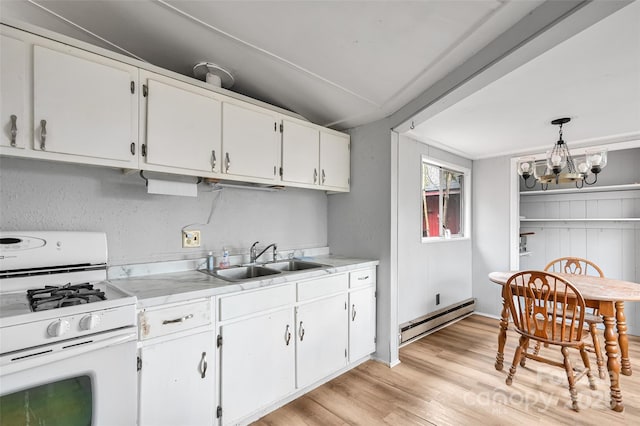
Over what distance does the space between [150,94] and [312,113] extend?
145cm

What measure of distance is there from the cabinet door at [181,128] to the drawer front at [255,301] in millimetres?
843

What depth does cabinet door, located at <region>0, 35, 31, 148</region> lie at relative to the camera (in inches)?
52.6

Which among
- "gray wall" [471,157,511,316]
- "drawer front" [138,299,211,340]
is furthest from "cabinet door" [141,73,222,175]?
"gray wall" [471,157,511,316]

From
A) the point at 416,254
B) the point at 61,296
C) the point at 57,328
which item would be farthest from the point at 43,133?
the point at 416,254

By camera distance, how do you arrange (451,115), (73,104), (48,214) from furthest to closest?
(451,115)
(48,214)
(73,104)

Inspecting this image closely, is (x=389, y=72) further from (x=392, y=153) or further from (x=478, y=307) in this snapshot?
(x=478, y=307)

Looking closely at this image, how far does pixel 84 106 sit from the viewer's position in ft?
5.04

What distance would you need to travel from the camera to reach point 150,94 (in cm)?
175

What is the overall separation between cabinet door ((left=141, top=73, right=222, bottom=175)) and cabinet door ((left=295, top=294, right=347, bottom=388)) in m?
1.24

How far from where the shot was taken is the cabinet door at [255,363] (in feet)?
5.83

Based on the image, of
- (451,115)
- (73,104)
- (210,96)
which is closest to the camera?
(73,104)

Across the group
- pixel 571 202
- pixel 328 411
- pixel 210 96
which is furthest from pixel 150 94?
pixel 571 202

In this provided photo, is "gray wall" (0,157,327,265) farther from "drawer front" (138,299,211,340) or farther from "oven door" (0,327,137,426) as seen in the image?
"oven door" (0,327,137,426)

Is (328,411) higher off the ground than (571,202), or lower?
lower
